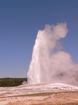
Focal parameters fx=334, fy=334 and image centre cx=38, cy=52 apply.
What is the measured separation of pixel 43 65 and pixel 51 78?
4.24 meters

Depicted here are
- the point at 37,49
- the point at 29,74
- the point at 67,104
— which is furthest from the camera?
the point at 37,49

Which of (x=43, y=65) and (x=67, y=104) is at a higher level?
(x=43, y=65)

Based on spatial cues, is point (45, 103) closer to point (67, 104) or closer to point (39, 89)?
point (67, 104)

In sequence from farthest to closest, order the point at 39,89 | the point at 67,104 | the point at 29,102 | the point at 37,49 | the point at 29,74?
the point at 37,49 → the point at 29,74 → the point at 39,89 → the point at 29,102 → the point at 67,104

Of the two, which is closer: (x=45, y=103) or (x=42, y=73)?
(x=45, y=103)

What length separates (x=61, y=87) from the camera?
69938 mm

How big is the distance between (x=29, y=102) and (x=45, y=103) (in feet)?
9.07

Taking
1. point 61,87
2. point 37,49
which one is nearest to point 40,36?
point 37,49

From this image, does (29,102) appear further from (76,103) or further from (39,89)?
(39,89)

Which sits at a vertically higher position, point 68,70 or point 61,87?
point 68,70

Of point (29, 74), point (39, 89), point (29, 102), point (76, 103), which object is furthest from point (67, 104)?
point (29, 74)

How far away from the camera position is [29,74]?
8950 cm

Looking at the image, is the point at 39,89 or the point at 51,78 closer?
the point at 39,89

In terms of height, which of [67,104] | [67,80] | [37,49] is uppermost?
[37,49]
